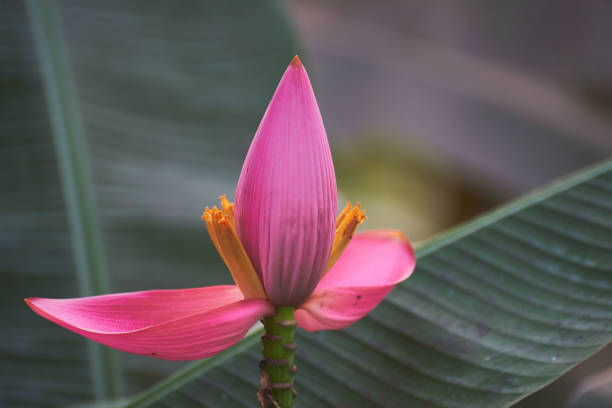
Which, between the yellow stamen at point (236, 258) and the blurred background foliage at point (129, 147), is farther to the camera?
the blurred background foliage at point (129, 147)

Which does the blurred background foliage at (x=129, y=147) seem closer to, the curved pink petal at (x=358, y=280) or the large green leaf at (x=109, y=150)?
the large green leaf at (x=109, y=150)

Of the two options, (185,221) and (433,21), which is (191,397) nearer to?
(185,221)

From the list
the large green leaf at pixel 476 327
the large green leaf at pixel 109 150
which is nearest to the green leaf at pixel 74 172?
the large green leaf at pixel 109 150

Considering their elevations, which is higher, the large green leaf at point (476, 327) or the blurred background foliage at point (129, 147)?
the blurred background foliage at point (129, 147)

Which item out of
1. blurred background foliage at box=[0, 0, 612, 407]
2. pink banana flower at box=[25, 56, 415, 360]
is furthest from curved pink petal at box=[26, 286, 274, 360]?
blurred background foliage at box=[0, 0, 612, 407]

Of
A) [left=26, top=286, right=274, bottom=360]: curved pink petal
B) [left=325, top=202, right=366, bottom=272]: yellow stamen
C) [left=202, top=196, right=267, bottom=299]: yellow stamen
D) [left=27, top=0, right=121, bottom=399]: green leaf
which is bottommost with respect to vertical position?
[left=26, top=286, right=274, bottom=360]: curved pink petal

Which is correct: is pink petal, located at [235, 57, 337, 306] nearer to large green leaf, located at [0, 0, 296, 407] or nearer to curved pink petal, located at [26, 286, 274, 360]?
curved pink petal, located at [26, 286, 274, 360]
